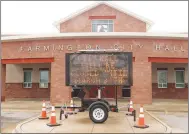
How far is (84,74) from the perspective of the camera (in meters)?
13.0

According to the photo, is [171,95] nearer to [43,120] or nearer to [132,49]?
[132,49]

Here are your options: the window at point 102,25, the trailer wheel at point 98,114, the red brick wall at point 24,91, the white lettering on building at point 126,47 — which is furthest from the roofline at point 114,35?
the trailer wheel at point 98,114

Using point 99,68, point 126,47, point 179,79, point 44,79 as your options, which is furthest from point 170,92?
point 99,68

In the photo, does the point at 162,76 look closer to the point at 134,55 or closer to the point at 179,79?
the point at 179,79

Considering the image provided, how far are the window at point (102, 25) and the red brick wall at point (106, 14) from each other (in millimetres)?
399

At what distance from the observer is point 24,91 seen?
28141mm

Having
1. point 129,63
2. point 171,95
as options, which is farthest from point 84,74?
point 171,95

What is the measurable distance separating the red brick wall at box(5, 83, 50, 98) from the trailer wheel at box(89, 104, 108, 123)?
16.2 metres

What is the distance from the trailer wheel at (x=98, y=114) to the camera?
12336 millimetres

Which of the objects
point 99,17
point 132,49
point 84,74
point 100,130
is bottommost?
point 100,130

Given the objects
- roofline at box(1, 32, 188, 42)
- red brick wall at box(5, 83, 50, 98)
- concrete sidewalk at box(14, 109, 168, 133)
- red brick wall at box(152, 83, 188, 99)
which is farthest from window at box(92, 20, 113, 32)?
concrete sidewalk at box(14, 109, 168, 133)

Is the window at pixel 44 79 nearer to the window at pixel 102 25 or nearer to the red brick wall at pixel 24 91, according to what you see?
the red brick wall at pixel 24 91

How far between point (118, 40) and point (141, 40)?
5.62 feet

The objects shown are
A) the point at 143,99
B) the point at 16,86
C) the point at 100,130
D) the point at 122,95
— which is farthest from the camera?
the point at 16,86
